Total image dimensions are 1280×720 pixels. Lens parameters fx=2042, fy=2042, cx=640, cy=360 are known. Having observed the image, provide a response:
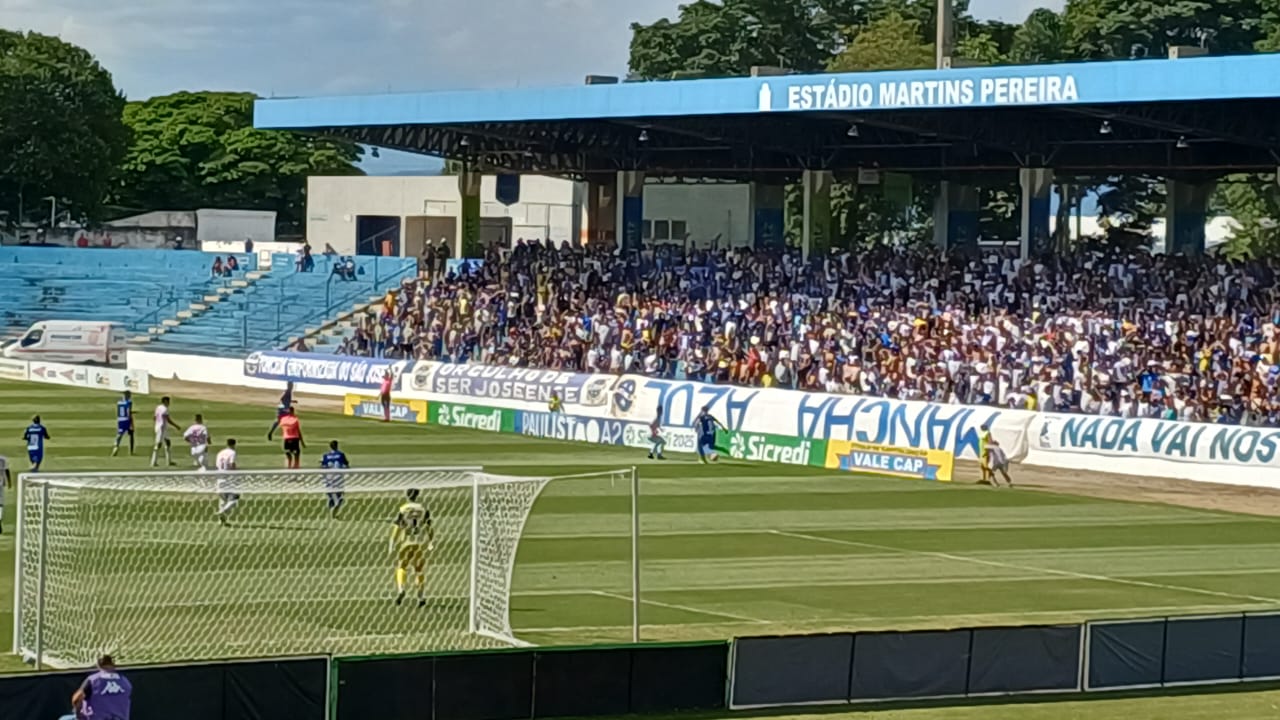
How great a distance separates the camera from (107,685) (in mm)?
16469

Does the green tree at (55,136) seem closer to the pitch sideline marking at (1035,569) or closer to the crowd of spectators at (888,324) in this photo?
the crowd of spectators at (888,324)

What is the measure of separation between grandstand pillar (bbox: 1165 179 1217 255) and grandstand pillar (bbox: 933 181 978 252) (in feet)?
19.6

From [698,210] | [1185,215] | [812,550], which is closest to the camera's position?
[812,550]

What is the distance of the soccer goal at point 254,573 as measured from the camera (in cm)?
2219

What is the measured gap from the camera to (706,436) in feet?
154

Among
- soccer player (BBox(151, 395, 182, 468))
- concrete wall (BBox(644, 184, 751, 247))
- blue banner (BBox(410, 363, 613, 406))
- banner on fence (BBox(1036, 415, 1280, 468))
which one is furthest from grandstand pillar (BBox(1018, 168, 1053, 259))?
concrete wall (BBox(644, 184, 751, 247))

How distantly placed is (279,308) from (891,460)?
34.3 m

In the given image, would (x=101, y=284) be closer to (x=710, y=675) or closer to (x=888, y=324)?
(x=888, y=324)

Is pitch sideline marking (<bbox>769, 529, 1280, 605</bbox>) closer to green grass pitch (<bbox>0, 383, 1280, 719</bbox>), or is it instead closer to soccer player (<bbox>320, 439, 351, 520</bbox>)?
green grass pitch (<bbox>0, 383, 1280, 719</bbox>)

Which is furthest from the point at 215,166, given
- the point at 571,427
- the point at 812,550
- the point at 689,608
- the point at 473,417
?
the point at 689,608

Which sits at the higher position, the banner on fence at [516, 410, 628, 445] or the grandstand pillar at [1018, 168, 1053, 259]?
the grandstand pillar at [1018, 168, 1053, 259]

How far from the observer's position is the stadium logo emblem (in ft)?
177

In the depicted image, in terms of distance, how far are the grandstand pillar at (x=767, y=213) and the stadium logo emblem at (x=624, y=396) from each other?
50.8 feet

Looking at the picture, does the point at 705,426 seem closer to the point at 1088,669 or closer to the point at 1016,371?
the point at 1016,371
